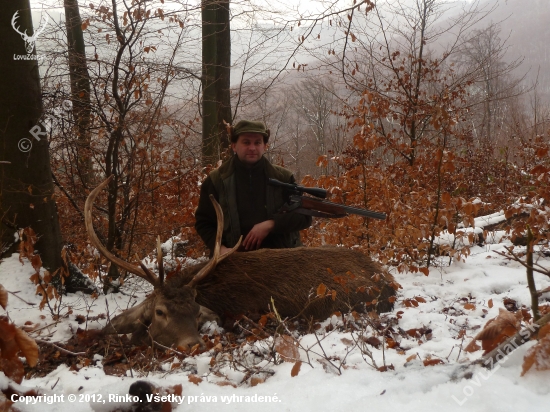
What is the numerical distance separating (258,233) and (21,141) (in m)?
2.35

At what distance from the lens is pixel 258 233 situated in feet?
14.1

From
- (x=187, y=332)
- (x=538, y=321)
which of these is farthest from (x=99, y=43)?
(x=538, y=321)

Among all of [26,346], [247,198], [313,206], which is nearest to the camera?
[26,346]

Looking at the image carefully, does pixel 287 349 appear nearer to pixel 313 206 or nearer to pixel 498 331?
pixel 498 331

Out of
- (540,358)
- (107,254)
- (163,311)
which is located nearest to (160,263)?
(163,311)

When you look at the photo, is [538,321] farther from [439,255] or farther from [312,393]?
[439,255]

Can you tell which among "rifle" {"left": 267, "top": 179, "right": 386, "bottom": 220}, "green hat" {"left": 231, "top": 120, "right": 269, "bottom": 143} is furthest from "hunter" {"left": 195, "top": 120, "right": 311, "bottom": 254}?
"rifle" {"left": 267, "top": 179, "right": 386, "bottom": 220}

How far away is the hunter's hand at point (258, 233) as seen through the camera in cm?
429

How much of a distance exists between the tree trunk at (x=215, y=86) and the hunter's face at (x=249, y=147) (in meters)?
2.36

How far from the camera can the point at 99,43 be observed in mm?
4195

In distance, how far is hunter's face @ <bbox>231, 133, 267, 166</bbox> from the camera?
4473 mm

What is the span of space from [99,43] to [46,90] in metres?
0.72

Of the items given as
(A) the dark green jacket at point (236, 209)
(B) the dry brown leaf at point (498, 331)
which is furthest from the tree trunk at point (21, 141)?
(B) the dry brown leaf at point (498, 331)

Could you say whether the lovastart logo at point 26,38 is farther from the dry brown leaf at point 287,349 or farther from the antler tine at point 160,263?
the dry brown leaf at point 287,349
